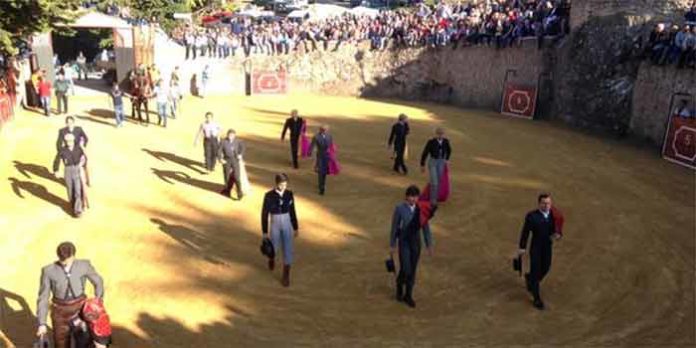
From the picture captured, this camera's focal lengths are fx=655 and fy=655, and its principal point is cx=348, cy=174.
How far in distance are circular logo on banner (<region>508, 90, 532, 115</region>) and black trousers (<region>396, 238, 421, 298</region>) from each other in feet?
A: 62.7

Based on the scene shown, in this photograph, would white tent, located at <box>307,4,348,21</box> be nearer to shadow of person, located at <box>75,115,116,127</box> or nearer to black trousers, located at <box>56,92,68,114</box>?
black trousers, located at <box>56,92,68,114</box>

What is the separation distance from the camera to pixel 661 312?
9945mm

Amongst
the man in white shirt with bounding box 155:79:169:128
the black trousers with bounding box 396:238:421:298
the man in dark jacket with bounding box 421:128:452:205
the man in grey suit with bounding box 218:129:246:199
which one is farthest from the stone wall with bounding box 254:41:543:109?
the black trousers with bounding box 396:238:421:298

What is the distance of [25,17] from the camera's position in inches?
738

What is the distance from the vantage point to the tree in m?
18.0

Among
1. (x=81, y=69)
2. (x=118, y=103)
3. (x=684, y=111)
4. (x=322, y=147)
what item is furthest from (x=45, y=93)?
(x=684, y=111)

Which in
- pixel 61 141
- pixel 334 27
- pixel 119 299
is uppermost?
pixel 334 27

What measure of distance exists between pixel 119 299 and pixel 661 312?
8.28 metres

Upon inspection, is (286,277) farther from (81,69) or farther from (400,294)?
(81,69)

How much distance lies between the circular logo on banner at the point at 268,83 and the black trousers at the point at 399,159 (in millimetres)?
18041

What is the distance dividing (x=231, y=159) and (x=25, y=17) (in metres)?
8.77

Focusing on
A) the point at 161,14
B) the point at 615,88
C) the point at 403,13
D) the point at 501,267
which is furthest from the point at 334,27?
the point at 501,267

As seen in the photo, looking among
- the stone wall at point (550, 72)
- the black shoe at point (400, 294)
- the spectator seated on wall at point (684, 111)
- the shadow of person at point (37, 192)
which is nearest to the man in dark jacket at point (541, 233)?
the black shoe at point (400, 294)

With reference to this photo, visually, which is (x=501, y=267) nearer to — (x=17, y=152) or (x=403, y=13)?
(x=17, y=152)
